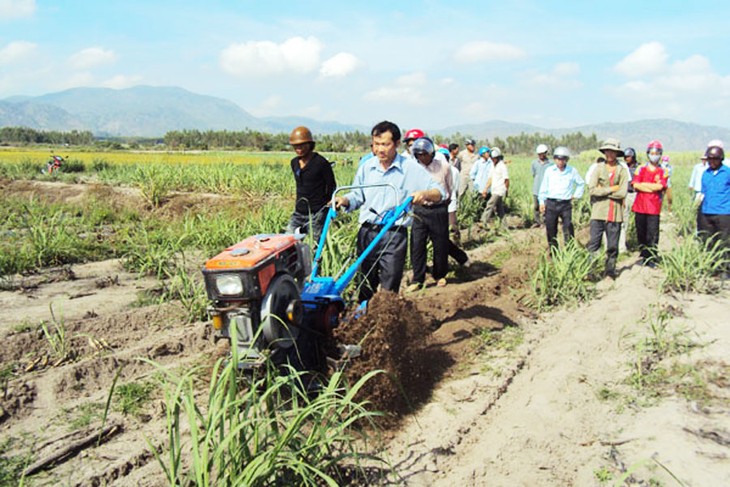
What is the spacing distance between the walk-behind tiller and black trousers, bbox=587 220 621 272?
4527 mm

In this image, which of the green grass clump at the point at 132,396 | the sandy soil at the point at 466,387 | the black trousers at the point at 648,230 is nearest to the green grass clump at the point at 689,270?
the sandy soil at the point at 466,387

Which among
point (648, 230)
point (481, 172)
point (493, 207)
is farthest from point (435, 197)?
point (481, 172)

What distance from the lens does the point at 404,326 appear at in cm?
369

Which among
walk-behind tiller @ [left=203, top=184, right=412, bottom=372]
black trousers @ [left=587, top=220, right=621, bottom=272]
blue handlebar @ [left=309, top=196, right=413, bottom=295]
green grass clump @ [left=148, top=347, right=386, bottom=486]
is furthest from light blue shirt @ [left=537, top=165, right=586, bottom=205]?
green grass clump @ [left=148, top=347, right=386, bottom=486]

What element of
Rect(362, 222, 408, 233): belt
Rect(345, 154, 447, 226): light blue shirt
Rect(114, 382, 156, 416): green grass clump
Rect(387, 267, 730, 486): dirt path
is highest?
Rect(345, 154, 447, 226): light blue shirt

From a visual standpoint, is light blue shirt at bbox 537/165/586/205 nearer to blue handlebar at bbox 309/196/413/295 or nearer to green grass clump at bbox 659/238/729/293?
green grass clump at bbox 659/238/729/293

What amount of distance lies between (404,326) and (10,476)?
235 cm

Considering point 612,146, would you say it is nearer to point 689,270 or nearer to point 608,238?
point 608,238

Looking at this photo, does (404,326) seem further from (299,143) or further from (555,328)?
(299,143)

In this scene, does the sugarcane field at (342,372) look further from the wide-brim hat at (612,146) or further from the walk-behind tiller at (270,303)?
the wide-brim hat at (612,146)

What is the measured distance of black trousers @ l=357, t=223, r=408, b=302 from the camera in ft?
13.2

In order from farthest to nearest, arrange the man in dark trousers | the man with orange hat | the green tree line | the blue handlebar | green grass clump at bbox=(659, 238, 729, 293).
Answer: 1. the green tree line
2. the man with orange hat
3. green grass clump at bbox=(659, 238, 729, 293)
4. the man in dark trousers
5. the blue handlebar

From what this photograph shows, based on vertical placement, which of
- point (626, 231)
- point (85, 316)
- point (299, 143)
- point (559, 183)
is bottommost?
point (626, 231)

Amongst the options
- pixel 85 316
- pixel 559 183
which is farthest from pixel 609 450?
pixel 559 183
